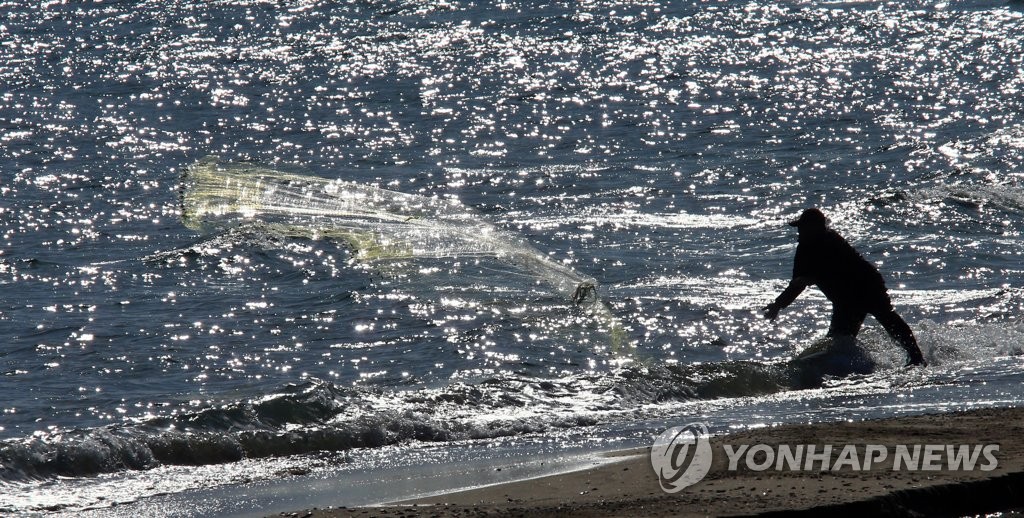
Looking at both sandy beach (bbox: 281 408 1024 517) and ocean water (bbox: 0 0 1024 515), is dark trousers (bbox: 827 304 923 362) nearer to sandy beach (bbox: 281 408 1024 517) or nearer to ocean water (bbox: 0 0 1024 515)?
ocean water (bbox: 0 0 1024 515)

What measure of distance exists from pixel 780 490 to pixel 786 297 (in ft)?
16.0

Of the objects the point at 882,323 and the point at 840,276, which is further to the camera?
the point at 882,323

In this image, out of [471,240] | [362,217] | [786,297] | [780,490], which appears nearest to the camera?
[780,490]

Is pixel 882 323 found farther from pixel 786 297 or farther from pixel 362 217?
pixel 362 217

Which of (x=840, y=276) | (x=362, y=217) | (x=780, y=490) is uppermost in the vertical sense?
(x=840, y=276)

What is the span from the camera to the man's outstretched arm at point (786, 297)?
10.9 meters

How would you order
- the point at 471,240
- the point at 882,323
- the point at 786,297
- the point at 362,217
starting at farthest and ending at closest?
the point at 362,217
the point at 471,240
the point at 882,323
the point at 786,297

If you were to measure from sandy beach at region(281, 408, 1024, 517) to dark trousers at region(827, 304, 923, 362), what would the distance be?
3398 millimetres

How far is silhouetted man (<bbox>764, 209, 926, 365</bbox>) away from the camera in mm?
10984

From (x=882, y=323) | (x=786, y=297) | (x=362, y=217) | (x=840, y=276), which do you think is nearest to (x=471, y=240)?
(x=362, y=217)

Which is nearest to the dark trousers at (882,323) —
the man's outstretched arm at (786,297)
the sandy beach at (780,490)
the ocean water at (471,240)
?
the ocean water at (471,240)

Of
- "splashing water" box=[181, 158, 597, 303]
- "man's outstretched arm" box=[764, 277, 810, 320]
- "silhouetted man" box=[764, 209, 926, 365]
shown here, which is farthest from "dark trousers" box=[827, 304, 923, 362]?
"splashing water" box=[181, 158, 597, 303]

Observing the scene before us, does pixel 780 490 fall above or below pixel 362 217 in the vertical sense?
above

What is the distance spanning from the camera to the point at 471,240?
53.1 feet
